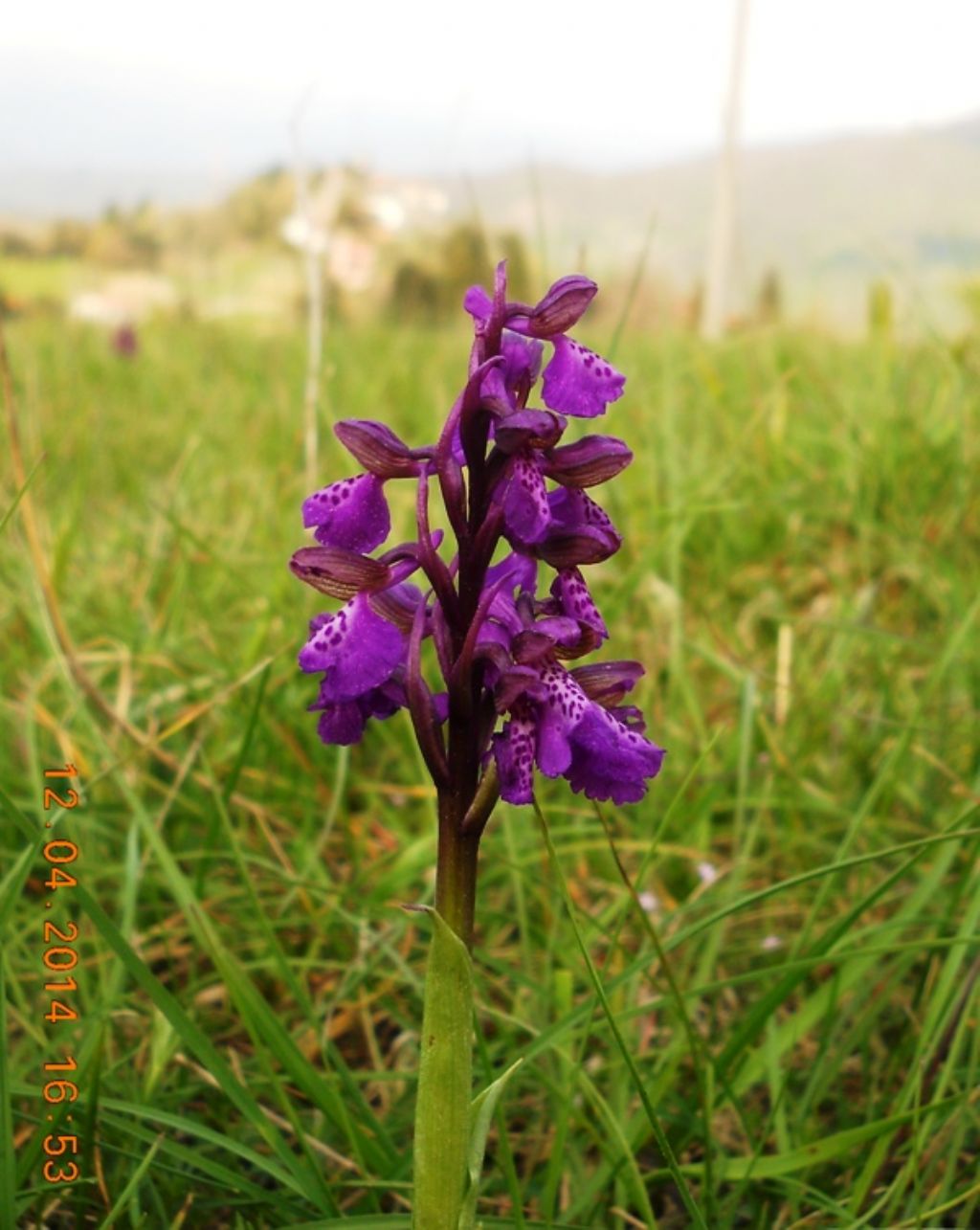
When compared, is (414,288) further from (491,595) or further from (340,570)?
(491,595)

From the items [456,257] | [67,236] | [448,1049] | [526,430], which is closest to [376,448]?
[526,430]

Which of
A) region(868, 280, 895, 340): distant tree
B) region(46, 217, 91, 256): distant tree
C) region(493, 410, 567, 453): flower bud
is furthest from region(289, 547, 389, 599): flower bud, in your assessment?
region(46, 217, 91, 256): distant tree

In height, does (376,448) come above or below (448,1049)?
above

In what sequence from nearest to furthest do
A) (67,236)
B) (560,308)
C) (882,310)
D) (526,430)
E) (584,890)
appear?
(526,430), (560,308), (584,890), (882,310), (67,236)

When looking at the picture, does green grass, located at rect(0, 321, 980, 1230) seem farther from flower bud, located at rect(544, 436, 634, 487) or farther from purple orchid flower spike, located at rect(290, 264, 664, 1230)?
flower bud, located at rect(544, 436, 634, 487)

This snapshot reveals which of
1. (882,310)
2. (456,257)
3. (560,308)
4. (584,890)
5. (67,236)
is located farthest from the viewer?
(67,236)
